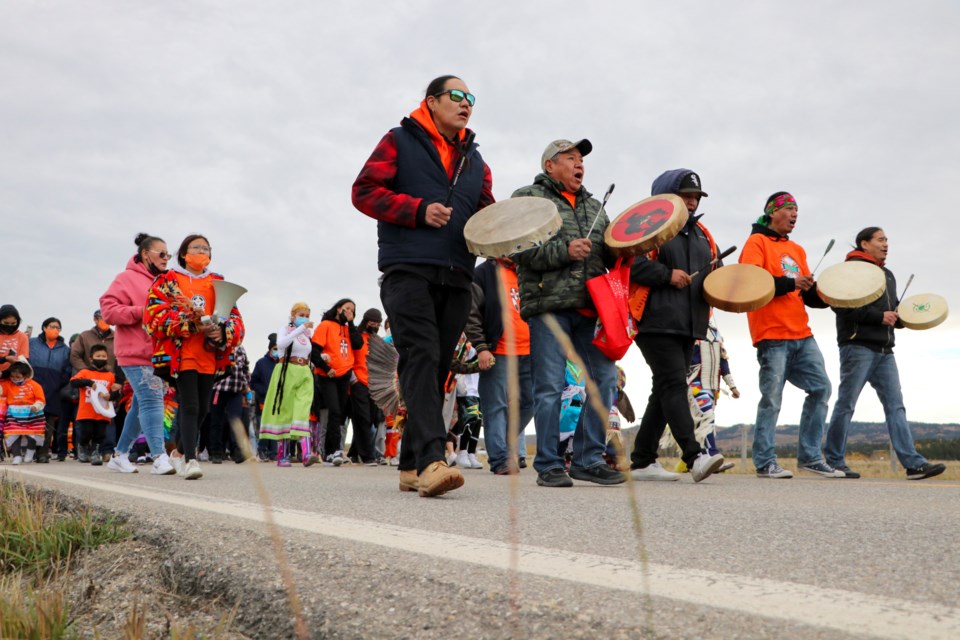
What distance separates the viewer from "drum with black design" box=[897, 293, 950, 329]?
7938 mm

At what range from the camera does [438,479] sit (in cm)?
429

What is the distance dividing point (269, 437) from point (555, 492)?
7.48 meters

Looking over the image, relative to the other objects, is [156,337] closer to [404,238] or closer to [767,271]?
[404,238]

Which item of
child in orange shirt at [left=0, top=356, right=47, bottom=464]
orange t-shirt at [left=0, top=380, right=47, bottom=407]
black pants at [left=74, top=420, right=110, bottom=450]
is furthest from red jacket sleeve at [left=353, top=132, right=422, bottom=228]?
orange t-shirt at [left=0, top=380, right=47, bottom=407]

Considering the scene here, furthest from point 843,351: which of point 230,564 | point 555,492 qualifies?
point 230,564

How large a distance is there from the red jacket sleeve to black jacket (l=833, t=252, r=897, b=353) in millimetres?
4624

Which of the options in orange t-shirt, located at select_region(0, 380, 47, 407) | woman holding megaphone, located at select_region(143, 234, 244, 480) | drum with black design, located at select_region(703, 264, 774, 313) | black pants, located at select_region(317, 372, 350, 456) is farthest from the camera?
orange t-shirt, located at select_region(0, 380, 47, 407)

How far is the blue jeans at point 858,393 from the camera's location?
767 cm

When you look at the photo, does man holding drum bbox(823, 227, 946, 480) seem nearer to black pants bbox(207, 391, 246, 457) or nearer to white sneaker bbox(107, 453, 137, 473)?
white sneaker bbox(107, 453, 137, 473)

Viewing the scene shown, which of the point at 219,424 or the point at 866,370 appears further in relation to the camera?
the point at 219,424

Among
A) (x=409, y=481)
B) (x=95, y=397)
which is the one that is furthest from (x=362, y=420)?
(x=409, y=481)

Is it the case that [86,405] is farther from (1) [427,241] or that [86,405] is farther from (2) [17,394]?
(1) [427,241]

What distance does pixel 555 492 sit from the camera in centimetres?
485

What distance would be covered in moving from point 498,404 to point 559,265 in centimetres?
315
